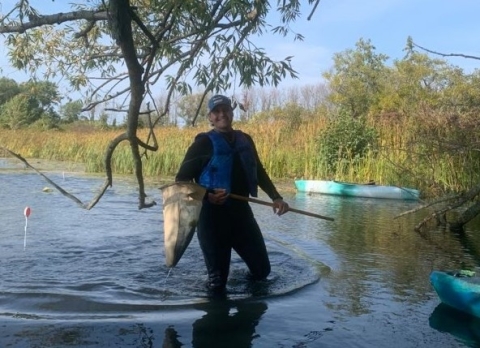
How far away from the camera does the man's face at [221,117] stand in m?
5.16

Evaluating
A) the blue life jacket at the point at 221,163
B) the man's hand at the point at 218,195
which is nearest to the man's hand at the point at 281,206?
the blue life jacket at the point at 221,163

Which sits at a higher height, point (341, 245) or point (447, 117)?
point (447, 117)

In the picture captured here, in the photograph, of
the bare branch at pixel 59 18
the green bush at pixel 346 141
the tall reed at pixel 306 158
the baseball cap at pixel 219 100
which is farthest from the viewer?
the green bush at pixel 346 141

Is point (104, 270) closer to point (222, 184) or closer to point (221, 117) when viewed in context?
point (222, 184)

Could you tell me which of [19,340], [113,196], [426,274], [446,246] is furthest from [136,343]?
[113,196]

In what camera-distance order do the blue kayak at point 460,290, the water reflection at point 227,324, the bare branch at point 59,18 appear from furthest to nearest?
the blue kayak at point 460,290 → the water reflection at point 227,324 → the bare branch at point 59,18

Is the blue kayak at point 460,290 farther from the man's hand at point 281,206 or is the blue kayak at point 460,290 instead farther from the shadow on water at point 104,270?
the man's hand at point 281,206

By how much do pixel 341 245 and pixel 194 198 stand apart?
3.41 meters

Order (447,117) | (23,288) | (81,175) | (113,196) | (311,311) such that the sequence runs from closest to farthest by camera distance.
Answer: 1. (311,311)
2. (23,288)
3. (447,117)
4. (113,196)
5. (81,175)

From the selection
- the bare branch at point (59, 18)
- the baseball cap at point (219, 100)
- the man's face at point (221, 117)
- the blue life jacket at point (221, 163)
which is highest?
the bare branch at point (59, 18)

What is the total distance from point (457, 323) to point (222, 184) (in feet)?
6.99

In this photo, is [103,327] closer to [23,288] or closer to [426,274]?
[23,288]

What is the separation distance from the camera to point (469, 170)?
13000 mm

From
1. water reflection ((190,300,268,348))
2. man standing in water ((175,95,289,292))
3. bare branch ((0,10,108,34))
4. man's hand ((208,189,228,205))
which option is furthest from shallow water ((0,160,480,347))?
bare branch ((0,10,108,34))
